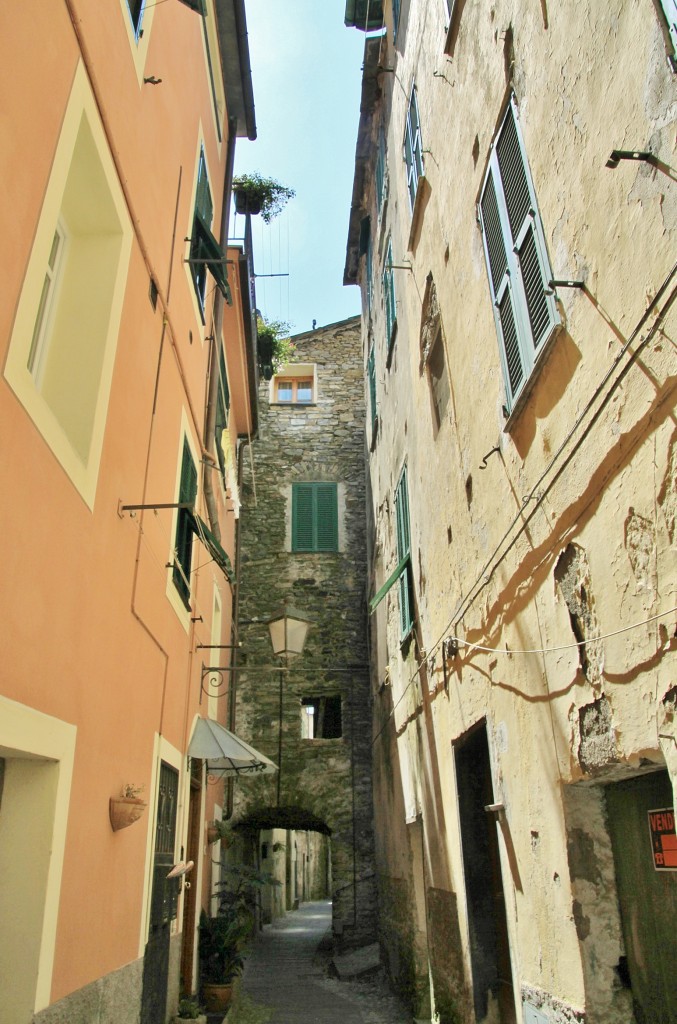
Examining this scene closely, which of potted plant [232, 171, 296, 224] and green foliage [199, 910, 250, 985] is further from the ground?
potted plant [232, 171, 296, 224]

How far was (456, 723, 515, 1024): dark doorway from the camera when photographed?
5355mm

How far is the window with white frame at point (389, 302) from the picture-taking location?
30.7ft

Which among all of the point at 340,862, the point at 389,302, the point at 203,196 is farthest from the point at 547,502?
the point at 340,862

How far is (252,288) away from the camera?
11.7 m

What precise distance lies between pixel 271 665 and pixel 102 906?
948 centimetres

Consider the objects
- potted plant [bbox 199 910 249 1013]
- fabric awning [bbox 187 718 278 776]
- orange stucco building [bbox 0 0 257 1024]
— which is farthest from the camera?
potted plant [bbox 199 910 249 1013]

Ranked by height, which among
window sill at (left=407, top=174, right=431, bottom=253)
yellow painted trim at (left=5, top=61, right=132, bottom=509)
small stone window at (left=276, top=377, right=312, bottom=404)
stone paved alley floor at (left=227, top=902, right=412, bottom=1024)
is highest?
small stone window at (left=276, top=377, right=312, bottom=404)

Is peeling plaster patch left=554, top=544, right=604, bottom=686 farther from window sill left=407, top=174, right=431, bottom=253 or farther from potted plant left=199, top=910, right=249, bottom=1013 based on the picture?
potted plant left=199, top=910, right=249, bottom=1013

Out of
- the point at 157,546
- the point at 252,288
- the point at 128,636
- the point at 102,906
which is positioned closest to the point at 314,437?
the point at 252,288

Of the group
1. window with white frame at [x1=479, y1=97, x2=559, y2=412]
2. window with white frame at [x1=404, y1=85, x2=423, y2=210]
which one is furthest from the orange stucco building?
window with white frame at [x1=479, y1=97, x2=559, y2=412]

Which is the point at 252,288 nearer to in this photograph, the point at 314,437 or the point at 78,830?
the point at 314,437

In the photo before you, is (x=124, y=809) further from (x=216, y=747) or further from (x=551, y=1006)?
(x=216, y=747)

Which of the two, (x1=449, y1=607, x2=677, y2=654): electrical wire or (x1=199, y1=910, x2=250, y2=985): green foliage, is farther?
(x1=199, y1=910, x2=250, y2=985): green foliage

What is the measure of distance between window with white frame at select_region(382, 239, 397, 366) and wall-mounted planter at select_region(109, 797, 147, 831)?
6512 millimetres
